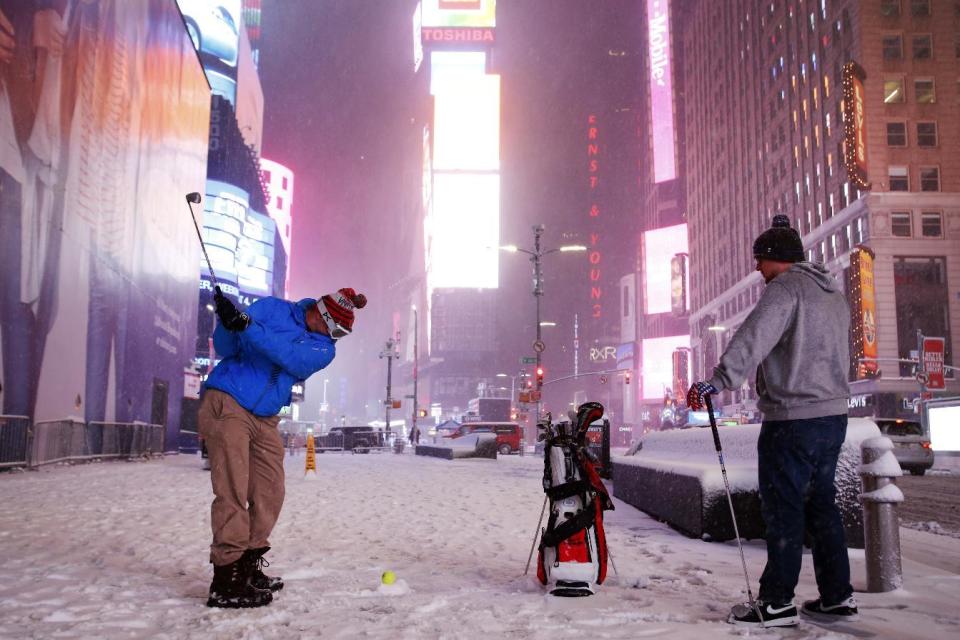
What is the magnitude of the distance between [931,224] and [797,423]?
55322 millimetres

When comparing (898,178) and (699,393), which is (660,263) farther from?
(699,393)

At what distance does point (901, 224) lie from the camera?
5062 centimetres

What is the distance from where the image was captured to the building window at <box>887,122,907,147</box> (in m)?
52.3

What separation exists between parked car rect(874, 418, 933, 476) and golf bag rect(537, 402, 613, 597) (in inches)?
745

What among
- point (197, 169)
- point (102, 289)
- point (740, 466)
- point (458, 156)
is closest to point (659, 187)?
point (458, 156)

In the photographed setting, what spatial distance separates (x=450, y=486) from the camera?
1495 cm

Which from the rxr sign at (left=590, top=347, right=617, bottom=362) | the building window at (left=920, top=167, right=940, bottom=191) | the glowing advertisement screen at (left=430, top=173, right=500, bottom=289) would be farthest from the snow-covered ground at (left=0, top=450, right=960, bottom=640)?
the rxr sign at (left=590, top=347, right=617, bottom=362)

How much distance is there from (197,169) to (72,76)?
15.4 m

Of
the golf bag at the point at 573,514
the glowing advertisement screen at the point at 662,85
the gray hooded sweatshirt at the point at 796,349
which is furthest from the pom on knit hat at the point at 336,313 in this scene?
the glowing advertisement screen at the point at 662,85

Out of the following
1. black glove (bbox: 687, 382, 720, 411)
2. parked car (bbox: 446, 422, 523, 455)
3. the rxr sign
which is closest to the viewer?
black glove (bbox: 687, 382, 720, 411)

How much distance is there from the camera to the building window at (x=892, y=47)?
5259cm

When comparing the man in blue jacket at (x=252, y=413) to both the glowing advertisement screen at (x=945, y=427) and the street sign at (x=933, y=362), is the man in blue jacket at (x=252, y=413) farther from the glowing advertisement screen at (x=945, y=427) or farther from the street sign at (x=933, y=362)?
the street sign at (x=933, y=362)

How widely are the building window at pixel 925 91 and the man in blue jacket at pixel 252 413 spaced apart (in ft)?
195

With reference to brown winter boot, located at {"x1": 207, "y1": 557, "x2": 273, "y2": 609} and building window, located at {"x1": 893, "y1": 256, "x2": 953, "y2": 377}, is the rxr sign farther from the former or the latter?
brown winter boot, located at {"x1": 207, "y1": 557, "x2": 273, "y2": 609}
